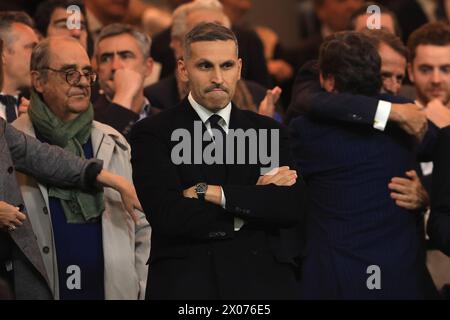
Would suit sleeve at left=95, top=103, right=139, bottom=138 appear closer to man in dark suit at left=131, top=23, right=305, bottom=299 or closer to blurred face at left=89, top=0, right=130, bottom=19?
man in dark suit at left=131, top=23, right=305, bottom=299

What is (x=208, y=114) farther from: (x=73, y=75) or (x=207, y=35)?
(x=73, y=75)

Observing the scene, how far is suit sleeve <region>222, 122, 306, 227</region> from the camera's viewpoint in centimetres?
482

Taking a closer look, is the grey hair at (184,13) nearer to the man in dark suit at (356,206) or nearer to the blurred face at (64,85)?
the blurred face at (64,85)

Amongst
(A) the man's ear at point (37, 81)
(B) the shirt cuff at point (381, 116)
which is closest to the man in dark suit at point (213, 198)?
(B) the shirt cuff at point (381, 116)

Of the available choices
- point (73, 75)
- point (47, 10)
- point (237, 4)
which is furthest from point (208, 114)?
point (237, 4)

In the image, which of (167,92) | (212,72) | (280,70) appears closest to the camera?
(212,72)

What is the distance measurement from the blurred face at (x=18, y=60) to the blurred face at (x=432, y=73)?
2.02 m

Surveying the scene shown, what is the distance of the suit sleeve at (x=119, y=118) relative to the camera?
6102 millimetres

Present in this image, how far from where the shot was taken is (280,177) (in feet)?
16.3

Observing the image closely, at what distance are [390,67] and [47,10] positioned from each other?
7.15ft
